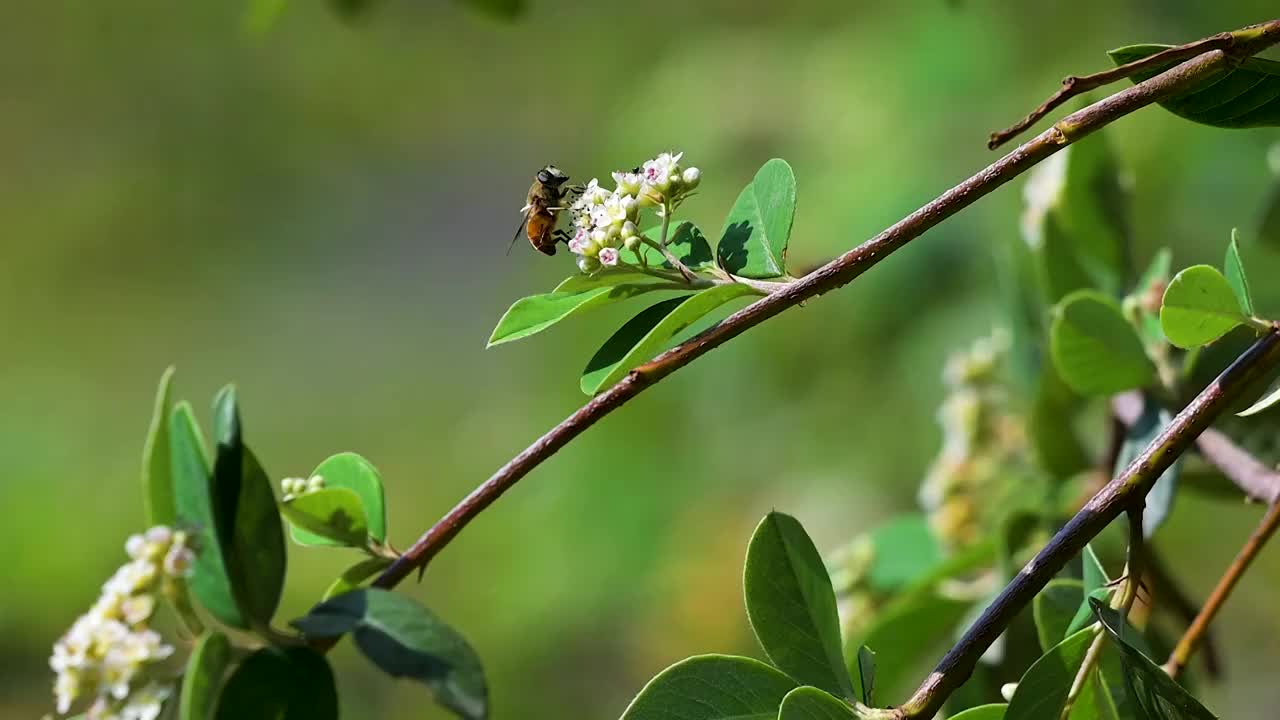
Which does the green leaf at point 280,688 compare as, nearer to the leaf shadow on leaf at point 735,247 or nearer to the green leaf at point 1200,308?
the leaf shadow on leaf at point 735,247

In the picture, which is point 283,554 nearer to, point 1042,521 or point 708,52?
point 1042,521

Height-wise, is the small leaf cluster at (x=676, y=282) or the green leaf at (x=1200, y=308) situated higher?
the small leaf cluster at (x=676, y=282)

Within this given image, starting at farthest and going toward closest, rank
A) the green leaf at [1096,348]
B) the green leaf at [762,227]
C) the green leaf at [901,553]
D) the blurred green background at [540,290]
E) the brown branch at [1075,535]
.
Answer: the blurred green background at [540,290]
the green leaf at [901,553]
the green leaf at [1096,348]
the green leaf at [762,227]
the brown branch at [1075,535]

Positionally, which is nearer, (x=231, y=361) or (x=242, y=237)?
(x=231, y=361)

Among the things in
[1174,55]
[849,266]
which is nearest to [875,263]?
[849,266]

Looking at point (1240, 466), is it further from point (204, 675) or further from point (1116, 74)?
point (204, 675)

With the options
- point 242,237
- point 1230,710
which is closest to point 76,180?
point 242,237

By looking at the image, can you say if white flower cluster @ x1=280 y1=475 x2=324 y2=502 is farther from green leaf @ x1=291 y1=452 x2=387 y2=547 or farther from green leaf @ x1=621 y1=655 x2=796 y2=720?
green leaf @ x1=621 y1=655 x2=796 y2=720

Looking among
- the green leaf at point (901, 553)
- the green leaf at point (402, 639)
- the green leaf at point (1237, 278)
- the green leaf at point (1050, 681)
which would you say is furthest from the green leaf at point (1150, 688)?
the green leaf at point (901, 553)
